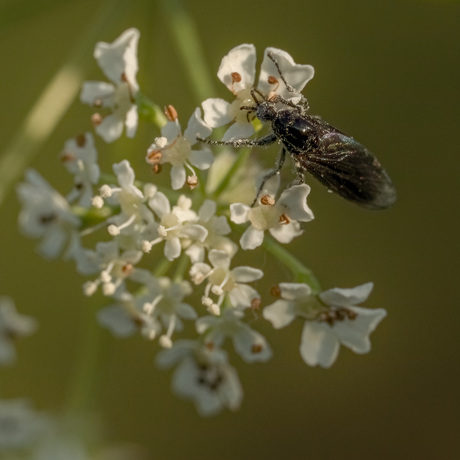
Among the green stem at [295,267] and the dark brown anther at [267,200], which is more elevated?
the dark brown anther at [267,200]

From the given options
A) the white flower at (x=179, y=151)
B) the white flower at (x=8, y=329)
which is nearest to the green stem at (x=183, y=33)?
the white flower at (x=179, y=151)

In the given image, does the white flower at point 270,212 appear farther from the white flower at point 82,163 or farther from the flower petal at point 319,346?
the white flower at point 82,163

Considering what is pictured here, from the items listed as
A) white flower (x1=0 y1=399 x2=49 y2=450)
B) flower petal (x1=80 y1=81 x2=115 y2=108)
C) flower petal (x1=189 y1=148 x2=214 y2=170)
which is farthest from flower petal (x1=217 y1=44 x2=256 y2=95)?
white flower (x1=0 y1=399 x2=49 y2=450)

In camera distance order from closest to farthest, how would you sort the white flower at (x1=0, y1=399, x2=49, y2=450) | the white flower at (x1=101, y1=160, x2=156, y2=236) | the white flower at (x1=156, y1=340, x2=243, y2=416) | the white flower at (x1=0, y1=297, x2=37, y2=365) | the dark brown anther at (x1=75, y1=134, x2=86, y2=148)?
the white flower at (x1=101, y1=160, x2=156, y2=236)
the dark brown anther at (x1=75, y1=134, x2=86, y2=148)
the white flower at (x1=156, y1=340, x2=243, y2=416)
the white flower at (x1=0, y1=297, x2=37, y2=365)
the white flower at (x1=0, y1=399, x2=49, y2=450)

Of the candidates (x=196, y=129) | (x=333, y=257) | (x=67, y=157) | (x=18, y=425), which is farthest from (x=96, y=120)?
(x=333, y=257)

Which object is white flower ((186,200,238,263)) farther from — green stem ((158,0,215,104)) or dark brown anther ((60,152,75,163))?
green stem ((158,0,215,104))

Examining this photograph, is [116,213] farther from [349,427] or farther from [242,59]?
[349,427]
